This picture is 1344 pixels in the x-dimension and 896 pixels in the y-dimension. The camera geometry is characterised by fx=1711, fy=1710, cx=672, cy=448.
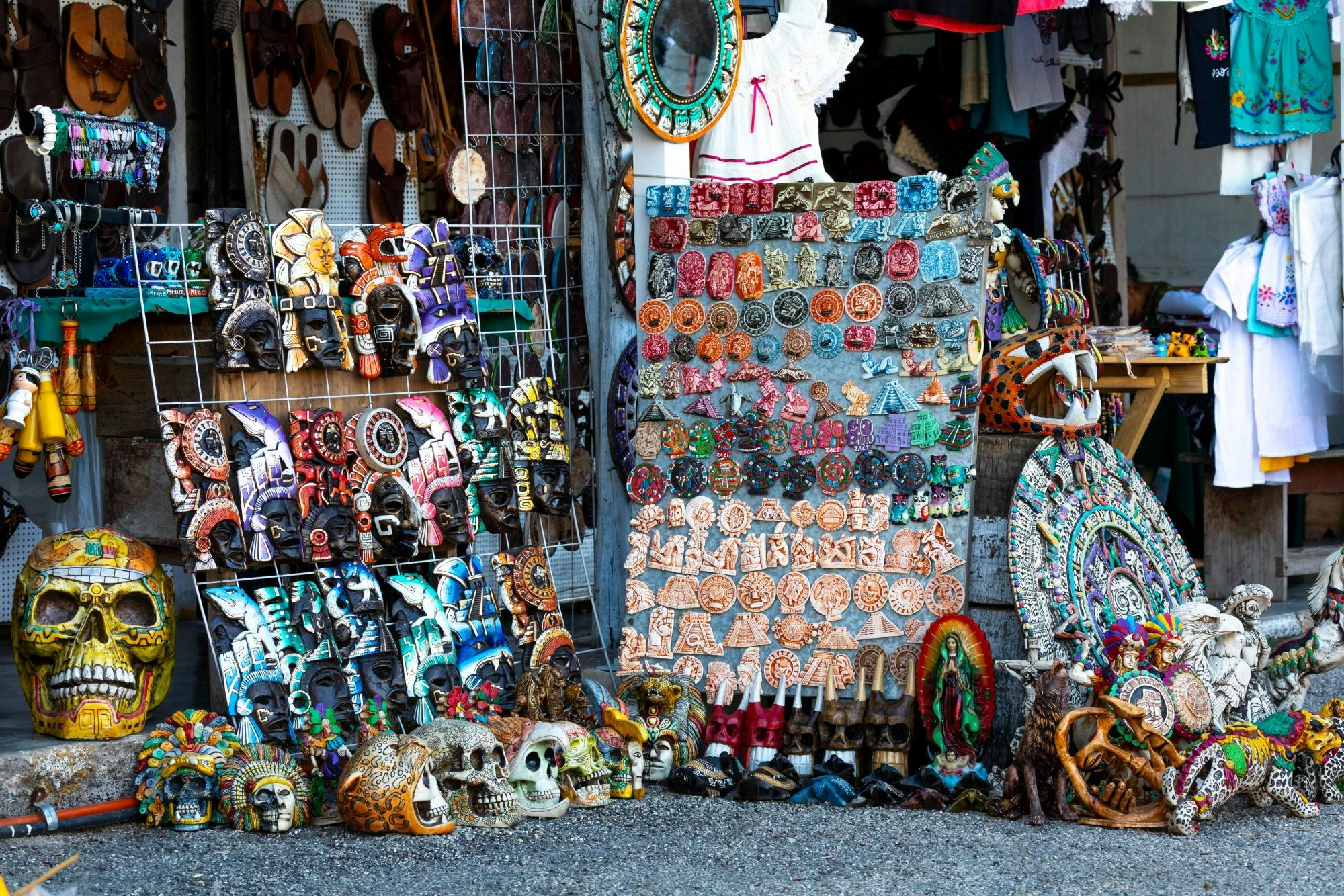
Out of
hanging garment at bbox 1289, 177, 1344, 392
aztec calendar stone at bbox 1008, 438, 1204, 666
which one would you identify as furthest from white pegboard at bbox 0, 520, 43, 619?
hanging garment at bbox 1289, 177, 1344, 392

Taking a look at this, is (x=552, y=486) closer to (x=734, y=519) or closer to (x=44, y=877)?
(x=734, y=519)

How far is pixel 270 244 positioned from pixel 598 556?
186cm

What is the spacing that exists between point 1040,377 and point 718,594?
4.24 feet

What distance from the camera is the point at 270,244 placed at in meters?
5.21

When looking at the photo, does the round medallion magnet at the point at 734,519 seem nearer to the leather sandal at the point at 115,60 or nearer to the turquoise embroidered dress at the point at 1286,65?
the leather sandal at the point at 115,60

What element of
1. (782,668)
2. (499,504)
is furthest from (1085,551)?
(499,504)

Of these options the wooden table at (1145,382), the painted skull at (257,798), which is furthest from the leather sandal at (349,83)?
the painted skull at (257,798)

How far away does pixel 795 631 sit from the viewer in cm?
548

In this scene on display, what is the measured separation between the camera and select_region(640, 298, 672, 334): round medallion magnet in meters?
5.81

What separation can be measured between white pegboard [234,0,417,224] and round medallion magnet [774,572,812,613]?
3.07m

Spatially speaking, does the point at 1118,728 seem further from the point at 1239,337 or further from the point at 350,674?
the point at 1239,337

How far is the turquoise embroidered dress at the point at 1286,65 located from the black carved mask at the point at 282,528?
4.42 metres

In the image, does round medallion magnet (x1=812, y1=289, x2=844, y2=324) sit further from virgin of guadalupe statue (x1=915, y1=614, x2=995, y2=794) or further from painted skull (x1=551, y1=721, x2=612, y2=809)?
painted skull (x1=551, y1=721, x2=612, y2=809)

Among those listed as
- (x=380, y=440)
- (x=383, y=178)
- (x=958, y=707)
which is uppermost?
(x=383, y=178)
